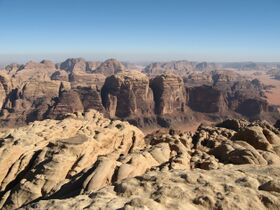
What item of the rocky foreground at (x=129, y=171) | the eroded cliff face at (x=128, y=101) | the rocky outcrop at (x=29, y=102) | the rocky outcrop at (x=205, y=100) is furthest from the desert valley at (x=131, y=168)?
the rocky outcrop at (x=205, y=100)

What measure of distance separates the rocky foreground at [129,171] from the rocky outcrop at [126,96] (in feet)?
321

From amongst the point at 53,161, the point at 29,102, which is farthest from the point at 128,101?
the point at 53,161

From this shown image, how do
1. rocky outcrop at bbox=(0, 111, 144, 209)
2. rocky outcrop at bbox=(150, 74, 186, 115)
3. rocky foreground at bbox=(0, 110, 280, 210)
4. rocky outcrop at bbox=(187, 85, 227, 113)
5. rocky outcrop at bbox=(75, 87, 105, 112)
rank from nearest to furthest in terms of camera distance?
rocky foreground at bbox=(0, 110, 280, 210), rocky outcrop at bbox=(0, 111, 144, 209), rocky outcrop at bbox=(75, 87, 105, 112), rocky outcrop at bbox=(150, 74, 186, 115), rocky outcrop at bbox=(187, 85, 227, 113)

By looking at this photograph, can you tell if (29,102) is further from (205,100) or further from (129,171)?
(129,171)

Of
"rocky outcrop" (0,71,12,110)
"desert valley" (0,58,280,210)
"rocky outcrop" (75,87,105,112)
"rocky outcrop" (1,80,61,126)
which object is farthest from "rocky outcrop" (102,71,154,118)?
"desert valley" (0,58,280,210)

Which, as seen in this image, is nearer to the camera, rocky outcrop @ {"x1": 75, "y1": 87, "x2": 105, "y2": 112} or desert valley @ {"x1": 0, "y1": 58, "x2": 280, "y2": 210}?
desert valley @ {"x1": 0, "y1": 58, "x2": 280, "y2": 210}

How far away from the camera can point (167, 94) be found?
173125mm

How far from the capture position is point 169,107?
176 meters

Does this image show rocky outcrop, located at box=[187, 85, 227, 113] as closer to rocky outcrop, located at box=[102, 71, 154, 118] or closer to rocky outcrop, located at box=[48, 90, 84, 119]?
rocky outcrop, located at box=[102, 71, 154, 118]

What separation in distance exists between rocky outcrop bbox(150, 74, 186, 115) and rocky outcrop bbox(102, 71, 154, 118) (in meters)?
6.50

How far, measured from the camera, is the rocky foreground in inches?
782

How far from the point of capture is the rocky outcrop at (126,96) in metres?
166

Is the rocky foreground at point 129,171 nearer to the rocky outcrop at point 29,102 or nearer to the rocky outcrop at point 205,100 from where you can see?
the rocky outcrop at point 29,102

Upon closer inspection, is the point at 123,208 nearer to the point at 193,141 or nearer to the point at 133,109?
→ the point at 193,141
